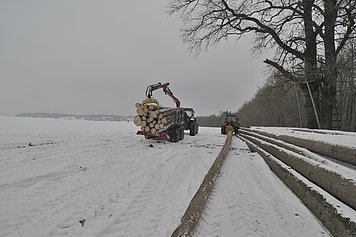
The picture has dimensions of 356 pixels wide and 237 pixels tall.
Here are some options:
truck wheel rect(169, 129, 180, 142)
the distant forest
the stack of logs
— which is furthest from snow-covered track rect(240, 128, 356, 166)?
the distant forest

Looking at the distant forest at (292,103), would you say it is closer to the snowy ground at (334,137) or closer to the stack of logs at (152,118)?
the snowy ground at (334,137)

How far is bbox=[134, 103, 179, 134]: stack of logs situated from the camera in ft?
38.7

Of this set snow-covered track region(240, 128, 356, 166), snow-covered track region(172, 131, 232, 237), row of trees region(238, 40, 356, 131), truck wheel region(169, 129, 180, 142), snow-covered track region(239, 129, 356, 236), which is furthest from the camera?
row of trees region(238, 40, 356, 131)

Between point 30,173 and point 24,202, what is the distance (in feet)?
5.70

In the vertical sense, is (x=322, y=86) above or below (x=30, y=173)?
above

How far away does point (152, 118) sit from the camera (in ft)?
39.0

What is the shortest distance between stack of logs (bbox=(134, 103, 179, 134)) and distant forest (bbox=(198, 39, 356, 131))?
6838mm

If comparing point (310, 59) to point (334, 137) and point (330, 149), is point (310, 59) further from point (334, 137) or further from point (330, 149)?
point (330, 149)

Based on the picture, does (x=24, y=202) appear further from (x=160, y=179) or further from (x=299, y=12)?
(x=299, y=12)

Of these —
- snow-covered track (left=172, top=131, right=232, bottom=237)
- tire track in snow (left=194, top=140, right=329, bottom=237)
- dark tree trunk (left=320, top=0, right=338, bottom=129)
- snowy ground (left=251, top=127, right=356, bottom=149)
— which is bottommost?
tire track in snow (left=194, top=140, right=329, bottom=237)

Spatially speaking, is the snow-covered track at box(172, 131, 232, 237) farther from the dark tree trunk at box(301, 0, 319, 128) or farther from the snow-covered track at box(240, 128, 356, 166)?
the dark tree trunk at box(301, 0, 319, 128)

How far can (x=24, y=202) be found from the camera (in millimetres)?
3596

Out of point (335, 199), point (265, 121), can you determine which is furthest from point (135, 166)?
point (265, 121)

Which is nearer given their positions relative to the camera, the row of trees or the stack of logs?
the stack of logs
